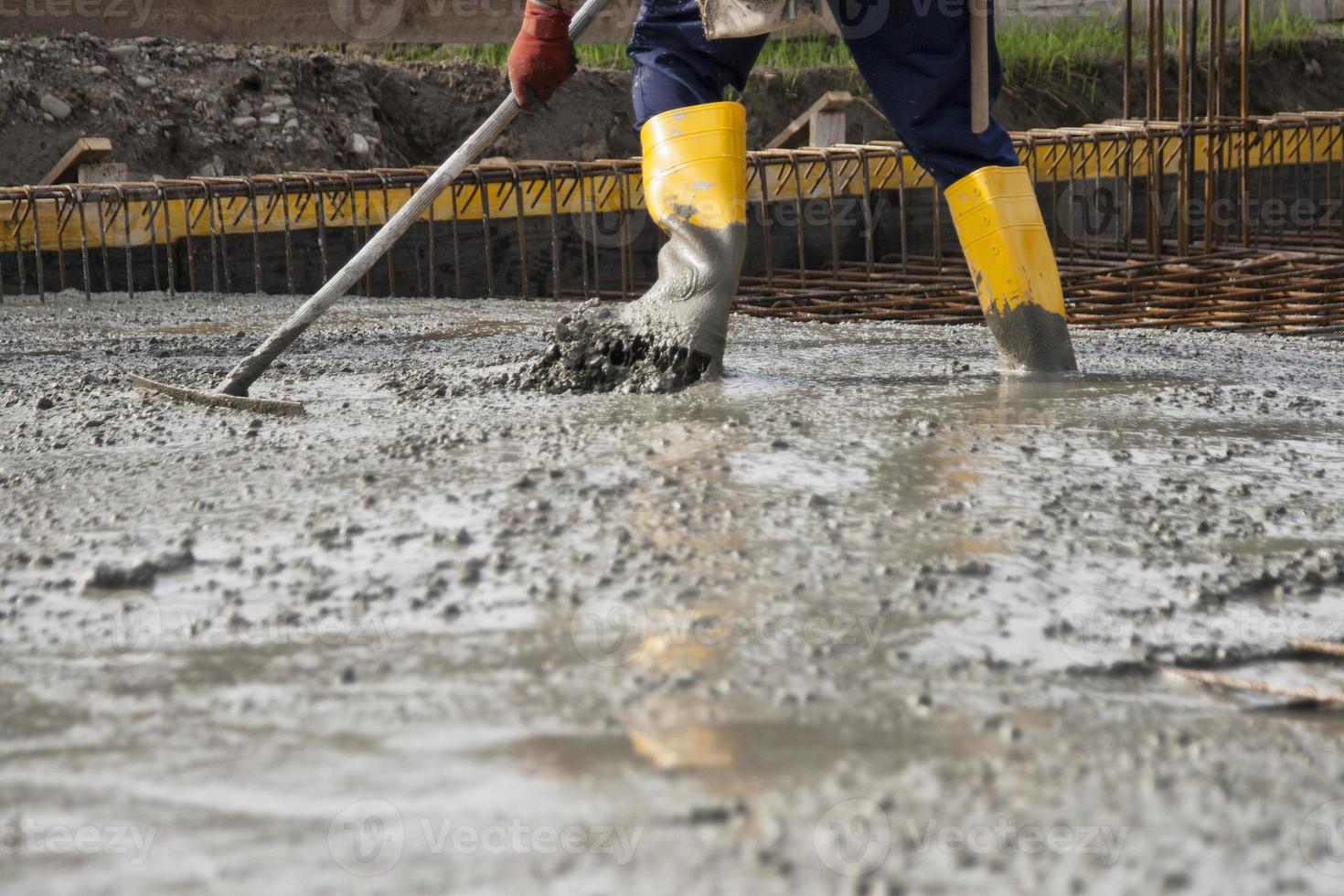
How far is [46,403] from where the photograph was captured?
2.69m

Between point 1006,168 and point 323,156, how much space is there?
6.25 m

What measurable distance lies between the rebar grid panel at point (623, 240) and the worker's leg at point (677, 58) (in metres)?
2.24

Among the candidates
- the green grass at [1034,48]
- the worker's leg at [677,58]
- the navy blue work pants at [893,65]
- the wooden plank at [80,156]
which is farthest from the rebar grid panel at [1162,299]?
the green grass at [1034,48]

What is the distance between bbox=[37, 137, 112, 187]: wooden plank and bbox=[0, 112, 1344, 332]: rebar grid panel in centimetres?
33

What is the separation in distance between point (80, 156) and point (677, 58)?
14.6ft

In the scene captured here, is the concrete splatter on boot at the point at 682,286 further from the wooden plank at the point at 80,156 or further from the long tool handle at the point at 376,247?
the wooden plank at the point at 80,156

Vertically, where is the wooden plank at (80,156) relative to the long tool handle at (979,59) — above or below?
above

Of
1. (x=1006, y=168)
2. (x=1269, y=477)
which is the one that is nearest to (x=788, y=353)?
(x=1006, y=168)

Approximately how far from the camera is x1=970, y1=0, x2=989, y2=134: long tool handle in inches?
103

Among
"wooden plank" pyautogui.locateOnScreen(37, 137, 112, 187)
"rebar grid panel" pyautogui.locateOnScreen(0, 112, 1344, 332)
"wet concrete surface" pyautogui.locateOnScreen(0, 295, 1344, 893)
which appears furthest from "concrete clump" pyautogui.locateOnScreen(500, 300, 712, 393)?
"wooden plank" pyautogui.locateOnScreen(37, 137, 112, 187)

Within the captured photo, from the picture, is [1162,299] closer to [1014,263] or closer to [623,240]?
[1014,263]

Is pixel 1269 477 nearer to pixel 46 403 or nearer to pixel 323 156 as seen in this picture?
pixel 46 403

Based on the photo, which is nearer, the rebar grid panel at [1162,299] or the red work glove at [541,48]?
the red work glove at [541,48]

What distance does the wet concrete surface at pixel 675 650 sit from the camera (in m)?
0.90
